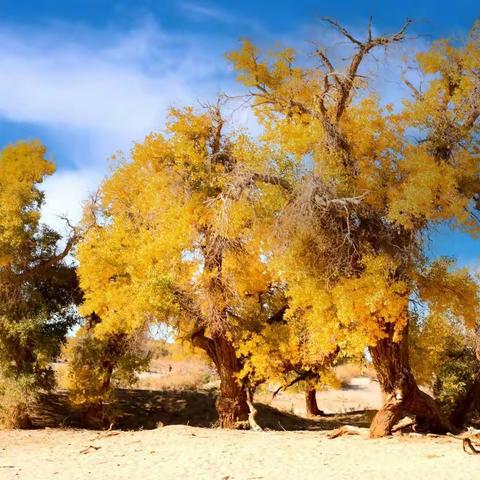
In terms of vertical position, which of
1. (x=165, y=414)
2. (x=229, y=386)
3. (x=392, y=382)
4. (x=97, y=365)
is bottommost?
(x=165, y=414)

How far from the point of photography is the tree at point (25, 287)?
2066 centimetres

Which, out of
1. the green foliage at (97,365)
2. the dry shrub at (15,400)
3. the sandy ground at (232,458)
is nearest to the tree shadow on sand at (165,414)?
the green foliage at (97,365)

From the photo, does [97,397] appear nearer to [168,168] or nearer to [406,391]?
[168,168]

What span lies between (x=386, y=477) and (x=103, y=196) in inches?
584

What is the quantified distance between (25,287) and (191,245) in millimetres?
7078

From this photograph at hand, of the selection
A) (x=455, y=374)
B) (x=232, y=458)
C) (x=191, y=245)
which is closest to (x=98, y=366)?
(x=191, y=245)

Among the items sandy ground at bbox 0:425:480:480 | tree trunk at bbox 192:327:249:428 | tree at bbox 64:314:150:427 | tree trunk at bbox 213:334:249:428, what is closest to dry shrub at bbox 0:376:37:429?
tree at bbox 64:314:150:427

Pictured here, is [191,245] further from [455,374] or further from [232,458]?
[455,374]

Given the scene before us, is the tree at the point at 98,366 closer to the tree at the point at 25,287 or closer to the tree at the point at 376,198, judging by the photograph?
the tree at the point at 25,287

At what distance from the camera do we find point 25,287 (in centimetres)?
2177

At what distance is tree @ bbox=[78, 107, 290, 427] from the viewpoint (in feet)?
55.5

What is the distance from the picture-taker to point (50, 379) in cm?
2223

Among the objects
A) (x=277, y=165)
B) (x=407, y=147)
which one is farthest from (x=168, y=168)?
(x=407, y=147)

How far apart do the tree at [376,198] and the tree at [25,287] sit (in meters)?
8.81
